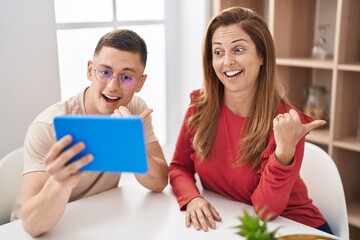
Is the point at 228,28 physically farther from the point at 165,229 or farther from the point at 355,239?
the point at 355,239

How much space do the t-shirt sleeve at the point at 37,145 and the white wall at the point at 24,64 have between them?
0.42m

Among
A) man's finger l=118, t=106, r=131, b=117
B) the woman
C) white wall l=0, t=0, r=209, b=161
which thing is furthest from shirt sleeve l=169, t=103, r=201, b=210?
white wall l=0, t=0, r=209, b=161

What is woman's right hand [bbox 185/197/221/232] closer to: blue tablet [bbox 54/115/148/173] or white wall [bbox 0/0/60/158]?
blue tablet [bbox 54/115/148/173]

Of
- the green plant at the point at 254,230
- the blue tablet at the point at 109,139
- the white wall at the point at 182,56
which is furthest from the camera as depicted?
the white wall at the point at 182,56

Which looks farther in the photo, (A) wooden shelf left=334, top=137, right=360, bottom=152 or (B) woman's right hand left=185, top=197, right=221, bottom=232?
(A) wooden shelf left=334, top=137, right=360, bottom=152

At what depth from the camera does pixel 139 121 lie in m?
0.89

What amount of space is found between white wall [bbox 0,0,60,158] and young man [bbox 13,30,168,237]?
14.0 inches

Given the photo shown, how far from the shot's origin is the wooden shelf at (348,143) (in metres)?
1.99

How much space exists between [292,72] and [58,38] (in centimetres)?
126

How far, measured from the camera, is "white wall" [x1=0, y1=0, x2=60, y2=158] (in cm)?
160

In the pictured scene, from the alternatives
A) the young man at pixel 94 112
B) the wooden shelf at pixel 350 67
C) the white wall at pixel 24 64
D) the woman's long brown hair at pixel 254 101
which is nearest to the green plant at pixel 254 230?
the young man at pixel 94 112

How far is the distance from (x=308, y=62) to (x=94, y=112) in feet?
3.85

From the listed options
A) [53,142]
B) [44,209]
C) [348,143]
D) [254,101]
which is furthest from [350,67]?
[44,209]

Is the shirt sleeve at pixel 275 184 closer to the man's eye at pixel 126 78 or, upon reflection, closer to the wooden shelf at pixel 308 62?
the man's eye at pixel 126 78
